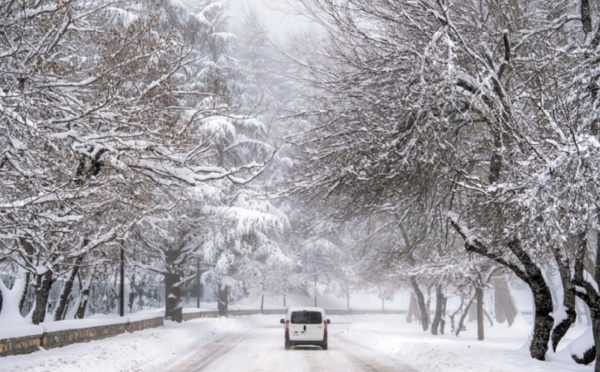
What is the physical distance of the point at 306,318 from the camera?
2422cm

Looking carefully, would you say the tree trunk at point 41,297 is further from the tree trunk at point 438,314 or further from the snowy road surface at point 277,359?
the tree trunk at point 438,314

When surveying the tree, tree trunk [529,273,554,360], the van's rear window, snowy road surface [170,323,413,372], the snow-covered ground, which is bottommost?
snowy road surface [170,323,413,372]

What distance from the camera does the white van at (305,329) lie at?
2383cm

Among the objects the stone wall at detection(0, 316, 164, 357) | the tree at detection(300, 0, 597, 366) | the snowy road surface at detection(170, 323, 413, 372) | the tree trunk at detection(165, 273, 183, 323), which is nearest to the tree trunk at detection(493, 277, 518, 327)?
the tree trunk at detection(165, 273, 183, 323)

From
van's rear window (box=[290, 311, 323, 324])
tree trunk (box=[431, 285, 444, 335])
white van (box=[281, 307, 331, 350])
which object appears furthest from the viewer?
tree trunk (box=[431, 285, 444, 335])

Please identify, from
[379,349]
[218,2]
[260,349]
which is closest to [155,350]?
[260,349]

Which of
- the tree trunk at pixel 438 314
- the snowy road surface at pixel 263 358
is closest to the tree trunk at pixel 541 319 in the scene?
the snowy road surface at pixel 263 358

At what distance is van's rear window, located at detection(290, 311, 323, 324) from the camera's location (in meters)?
24.2

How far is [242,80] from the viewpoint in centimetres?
4825

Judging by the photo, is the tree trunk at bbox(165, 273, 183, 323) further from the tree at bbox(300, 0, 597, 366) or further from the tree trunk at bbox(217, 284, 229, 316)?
the tree at bbox(300, 0, 597, 366)

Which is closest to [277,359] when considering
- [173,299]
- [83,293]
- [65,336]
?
[65,336]

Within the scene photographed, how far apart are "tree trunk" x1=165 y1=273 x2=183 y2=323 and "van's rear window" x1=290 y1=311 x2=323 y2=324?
1226 cm

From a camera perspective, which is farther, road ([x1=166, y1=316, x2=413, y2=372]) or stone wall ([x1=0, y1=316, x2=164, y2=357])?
road ([x1=166, y1=316, x2=413, y2=372])

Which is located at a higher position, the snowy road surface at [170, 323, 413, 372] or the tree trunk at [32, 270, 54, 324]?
the tree trunk at [32, 270, 54, 324]
